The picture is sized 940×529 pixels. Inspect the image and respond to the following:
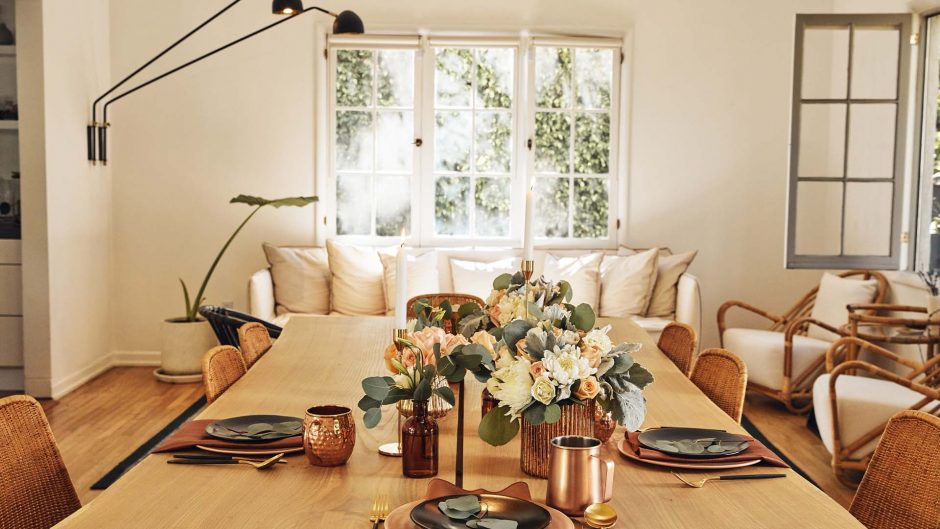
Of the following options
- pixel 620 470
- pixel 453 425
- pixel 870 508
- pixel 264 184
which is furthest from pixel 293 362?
pixel 264 184

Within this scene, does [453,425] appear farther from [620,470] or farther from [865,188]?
[865,188]

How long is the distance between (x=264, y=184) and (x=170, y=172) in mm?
651

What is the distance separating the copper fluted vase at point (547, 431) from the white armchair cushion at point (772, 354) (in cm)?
399

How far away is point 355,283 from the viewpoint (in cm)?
620

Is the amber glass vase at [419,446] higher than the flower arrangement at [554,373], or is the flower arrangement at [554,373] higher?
the flower arrangement at [554,373]

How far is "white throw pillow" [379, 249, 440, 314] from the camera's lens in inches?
244

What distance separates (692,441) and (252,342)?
161 centimetres

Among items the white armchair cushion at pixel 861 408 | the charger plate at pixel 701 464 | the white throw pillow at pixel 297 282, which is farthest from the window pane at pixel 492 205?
the charger plate at pixel 701 464

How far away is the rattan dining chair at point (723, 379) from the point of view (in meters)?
2.60

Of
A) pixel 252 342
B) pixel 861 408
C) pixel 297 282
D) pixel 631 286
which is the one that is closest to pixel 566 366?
pixel 252 342

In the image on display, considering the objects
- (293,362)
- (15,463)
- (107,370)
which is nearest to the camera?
(15,463)

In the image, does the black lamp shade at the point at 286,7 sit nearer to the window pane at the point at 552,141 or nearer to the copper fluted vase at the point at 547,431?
the window pane at the point at 552,141

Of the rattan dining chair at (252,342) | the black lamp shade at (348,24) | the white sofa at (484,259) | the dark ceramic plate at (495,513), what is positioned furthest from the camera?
the white sofa at (484,259)

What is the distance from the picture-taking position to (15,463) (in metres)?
1.88
